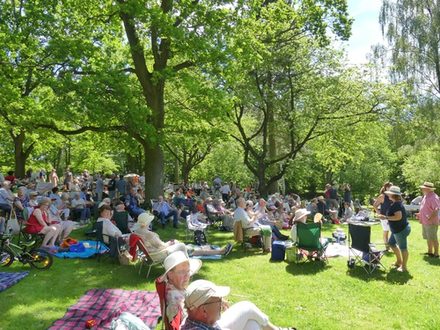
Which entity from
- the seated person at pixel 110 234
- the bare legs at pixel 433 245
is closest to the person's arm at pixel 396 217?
the bare legs at pixel 433 245

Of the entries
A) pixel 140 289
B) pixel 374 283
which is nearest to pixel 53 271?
→ pixel 140 289

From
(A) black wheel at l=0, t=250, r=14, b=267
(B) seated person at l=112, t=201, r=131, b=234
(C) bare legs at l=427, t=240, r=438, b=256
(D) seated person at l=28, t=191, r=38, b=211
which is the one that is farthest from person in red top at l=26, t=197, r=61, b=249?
(C) bare legs at l=427, t=240, r=438, b=256

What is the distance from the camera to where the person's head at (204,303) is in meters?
3.32

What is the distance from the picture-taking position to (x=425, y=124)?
2234 cm

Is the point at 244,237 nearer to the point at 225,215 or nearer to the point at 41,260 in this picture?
the point at 225,215

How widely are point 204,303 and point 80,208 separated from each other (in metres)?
11.7

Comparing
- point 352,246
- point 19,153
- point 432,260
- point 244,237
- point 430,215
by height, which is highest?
point 19,153

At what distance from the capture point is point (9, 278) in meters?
7.32

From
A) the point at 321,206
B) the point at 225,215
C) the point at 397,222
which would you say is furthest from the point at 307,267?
the point at 321,206

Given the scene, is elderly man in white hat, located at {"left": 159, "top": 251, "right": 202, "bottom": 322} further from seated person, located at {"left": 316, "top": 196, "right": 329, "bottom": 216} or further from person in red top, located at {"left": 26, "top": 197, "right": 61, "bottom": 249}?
seated person, located at {"left": 316, "top": 196, "right": 329, "bottom": 216}

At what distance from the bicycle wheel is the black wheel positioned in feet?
1.31

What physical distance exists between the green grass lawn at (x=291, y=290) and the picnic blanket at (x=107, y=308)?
0.22 meters

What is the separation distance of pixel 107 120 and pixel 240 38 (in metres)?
5.18

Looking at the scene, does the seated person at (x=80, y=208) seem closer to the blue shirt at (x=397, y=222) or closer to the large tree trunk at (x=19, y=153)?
the blue shirt at (x=397, y=222)
